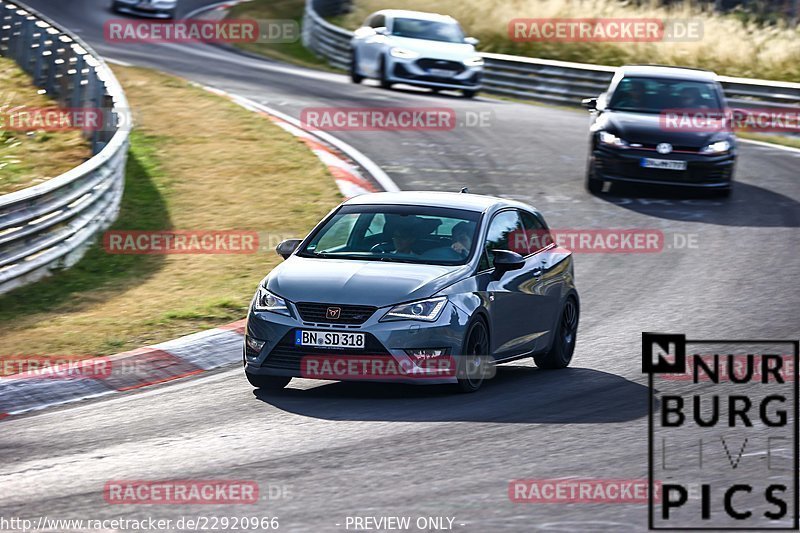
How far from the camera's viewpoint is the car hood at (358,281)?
32.7 ft

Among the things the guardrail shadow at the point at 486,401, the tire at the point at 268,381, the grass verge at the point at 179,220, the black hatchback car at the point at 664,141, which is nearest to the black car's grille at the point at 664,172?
the black hatchback car at the point at 664,141

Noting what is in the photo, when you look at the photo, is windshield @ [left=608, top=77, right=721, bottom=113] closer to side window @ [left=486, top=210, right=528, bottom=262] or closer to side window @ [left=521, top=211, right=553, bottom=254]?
side window @ [left=521, top=211, right=553, bottom=254]

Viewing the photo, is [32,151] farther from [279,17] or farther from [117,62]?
[279,17]

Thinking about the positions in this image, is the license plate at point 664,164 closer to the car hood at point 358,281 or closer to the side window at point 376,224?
the side window at point 376,224

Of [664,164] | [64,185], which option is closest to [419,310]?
[64,185]

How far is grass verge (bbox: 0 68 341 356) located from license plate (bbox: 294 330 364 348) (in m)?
2.36

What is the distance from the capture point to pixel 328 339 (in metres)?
9.86

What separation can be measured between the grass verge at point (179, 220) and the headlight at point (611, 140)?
3.97 meters

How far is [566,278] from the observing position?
1235 centimetres

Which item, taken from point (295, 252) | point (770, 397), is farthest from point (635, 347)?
point (295, 252)

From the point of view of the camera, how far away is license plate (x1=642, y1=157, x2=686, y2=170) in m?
20.1

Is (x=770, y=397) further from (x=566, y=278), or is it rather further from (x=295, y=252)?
(x=295, y=252)

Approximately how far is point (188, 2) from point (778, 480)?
171 feet

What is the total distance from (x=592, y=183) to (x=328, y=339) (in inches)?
454
